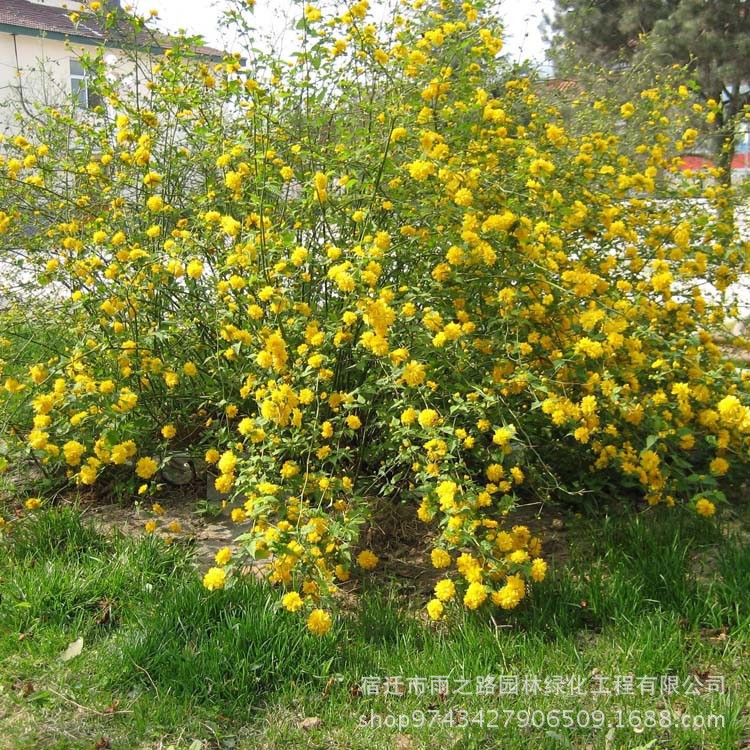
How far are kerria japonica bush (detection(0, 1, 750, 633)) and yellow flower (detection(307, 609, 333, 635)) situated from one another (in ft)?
0.04

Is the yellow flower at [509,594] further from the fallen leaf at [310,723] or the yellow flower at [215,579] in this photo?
the yellow flower at [215,579]

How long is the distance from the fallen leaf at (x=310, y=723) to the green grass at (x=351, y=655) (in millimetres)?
12

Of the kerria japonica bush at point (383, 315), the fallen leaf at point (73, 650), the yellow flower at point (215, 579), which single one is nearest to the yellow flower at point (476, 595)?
the kerria japonica bush at point (383, 315)

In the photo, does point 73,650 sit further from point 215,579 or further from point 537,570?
point 537,570

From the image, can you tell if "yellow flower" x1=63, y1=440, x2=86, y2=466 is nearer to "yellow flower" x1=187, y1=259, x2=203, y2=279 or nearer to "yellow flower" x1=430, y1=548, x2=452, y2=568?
"yellow flower" x1=187, y1=259, x2=203, y2=279

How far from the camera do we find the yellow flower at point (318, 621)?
7.18 ft

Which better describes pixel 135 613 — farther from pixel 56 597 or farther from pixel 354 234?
pixel 354 234

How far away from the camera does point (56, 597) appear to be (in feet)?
8.34

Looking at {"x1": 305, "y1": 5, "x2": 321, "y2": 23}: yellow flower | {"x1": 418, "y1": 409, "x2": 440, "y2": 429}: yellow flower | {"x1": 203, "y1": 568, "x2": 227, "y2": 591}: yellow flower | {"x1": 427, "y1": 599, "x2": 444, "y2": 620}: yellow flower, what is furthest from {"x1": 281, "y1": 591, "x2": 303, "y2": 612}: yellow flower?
{"x1": 305, "y1": 5, "x2": 321, "y2": 23}: yellow flower

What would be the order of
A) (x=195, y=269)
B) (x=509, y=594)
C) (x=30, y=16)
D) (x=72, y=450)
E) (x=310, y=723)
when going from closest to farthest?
(x=310, y=723)
(x=509, y=594)
(x=195, y=269)
(x=72, y=450)
(x=30, y=16)

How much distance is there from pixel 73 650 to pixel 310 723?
805mm

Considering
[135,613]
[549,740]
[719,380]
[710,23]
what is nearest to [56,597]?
[135,613]

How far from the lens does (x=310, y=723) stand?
2043 millimetres

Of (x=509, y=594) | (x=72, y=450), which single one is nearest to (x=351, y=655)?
(x=509, y=594)
